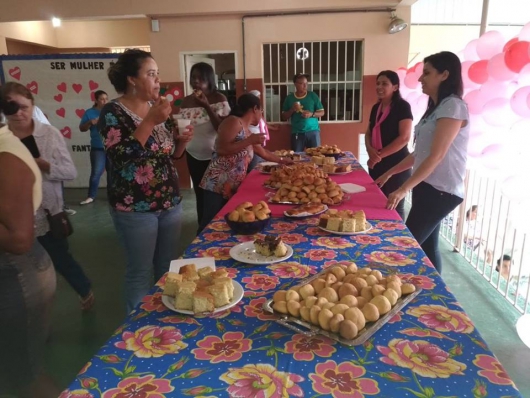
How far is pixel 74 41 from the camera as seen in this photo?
27.7 ft

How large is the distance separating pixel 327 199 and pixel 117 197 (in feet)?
3.47

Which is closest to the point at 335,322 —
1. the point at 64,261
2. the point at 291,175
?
the point at 291,175

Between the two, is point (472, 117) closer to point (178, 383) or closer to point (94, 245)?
point (178, 383)

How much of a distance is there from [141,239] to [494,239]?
2725 mm

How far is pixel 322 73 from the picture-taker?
6.00 m

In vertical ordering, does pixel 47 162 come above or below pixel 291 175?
above

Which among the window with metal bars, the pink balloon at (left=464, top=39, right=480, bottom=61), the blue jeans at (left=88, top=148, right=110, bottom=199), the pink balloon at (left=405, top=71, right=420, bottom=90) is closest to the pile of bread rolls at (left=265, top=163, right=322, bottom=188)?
the pink balloon at (left=464, top=39, right=480, bottom=61)

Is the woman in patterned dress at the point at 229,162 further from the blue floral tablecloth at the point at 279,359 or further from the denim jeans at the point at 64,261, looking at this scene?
the blue floral tablecloth at the point at 279,359

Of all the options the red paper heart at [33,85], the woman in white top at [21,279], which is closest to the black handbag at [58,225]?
the woman in white top at [21,279]

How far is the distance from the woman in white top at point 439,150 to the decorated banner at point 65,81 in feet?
16.5

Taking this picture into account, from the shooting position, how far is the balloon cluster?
2.54 m

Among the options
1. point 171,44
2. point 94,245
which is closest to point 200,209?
point 94,245

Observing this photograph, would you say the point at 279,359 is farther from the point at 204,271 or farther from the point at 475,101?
the point at 475,101

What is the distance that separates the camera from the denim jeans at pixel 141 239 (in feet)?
5.91
